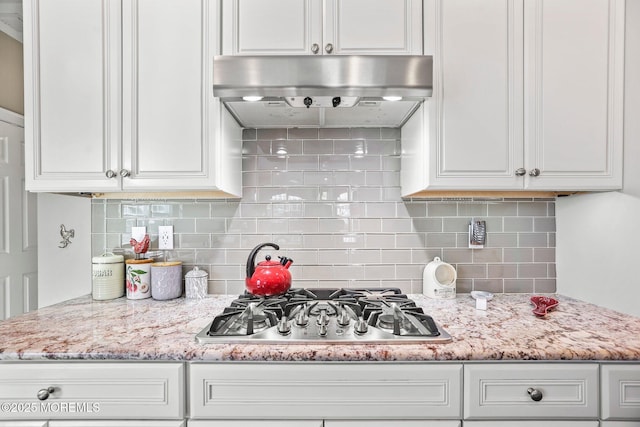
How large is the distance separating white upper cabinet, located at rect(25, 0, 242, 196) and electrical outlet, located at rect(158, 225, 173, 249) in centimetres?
40

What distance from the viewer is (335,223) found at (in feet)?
5.95

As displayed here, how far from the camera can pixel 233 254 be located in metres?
1.81

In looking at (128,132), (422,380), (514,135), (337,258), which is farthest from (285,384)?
(514,135)

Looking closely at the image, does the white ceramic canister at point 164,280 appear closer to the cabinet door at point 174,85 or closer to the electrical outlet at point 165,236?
the electrical outlet at point 165,236

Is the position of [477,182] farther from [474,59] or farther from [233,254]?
[233,254]

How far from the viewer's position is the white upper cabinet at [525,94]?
4.63ft

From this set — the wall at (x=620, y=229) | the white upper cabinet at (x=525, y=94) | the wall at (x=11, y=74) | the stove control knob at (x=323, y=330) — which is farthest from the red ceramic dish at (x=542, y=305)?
the wall at (x=11, y=74)

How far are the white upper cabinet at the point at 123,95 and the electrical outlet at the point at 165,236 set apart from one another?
399 millimetres

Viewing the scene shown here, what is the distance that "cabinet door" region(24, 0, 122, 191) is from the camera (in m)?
1.43

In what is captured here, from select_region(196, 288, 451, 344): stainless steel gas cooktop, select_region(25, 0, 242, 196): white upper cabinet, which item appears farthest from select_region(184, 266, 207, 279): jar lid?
select_region(25, 0, 242, 196): white upper cabinet

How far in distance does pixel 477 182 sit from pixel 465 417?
34.0 inches

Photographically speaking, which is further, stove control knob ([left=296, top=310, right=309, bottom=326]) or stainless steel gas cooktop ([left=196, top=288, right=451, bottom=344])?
stove control knob ([left=296, top=310, right=309, bottom=326])

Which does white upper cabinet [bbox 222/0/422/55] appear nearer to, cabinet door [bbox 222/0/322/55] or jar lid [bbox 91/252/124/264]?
cabinet door [bbox 222/0/322/55]

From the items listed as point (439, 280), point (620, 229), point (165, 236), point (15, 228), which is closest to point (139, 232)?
point (165, 236)
